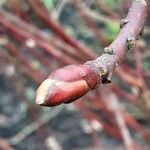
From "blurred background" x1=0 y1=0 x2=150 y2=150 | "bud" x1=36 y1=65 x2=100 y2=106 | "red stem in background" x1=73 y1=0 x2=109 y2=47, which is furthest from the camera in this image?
"blurred background" x1=0 y1=0 x2=150 y2=150

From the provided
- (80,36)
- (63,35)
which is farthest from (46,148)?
(63,35)

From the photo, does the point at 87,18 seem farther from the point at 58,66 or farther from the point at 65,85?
the point at 65,85

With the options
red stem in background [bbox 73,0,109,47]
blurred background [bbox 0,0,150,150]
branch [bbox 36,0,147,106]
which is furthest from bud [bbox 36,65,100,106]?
red stem in background [bbox 73,0,109,47]

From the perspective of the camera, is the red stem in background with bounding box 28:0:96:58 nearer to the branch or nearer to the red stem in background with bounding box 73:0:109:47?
the red stem in background with bounding box 73:0:109:47

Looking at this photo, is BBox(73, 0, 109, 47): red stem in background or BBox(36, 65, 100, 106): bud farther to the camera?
BBox(73, 0, 109, 47): red stem in background

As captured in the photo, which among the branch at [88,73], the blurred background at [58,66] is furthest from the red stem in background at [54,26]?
the branch at [88,73]

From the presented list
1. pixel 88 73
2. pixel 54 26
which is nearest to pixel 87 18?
pixel 54 26
